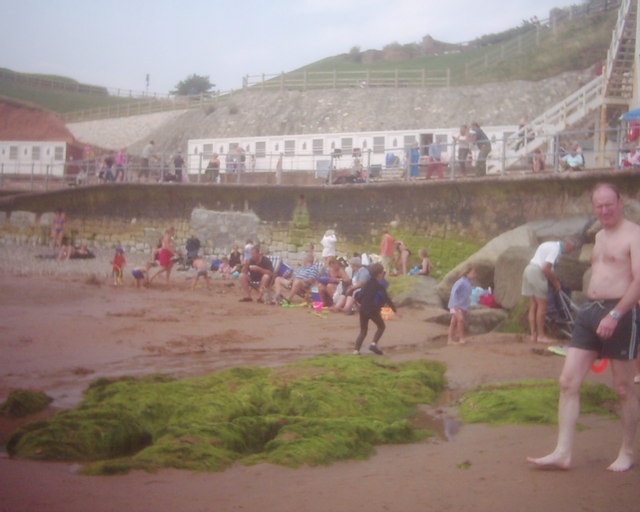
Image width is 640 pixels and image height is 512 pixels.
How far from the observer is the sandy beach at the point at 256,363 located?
14.2 ft

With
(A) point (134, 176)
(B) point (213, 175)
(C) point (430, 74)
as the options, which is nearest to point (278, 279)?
(B) point (213, 175)

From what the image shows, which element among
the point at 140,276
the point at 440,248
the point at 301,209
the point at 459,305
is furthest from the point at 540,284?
the point at 301,209

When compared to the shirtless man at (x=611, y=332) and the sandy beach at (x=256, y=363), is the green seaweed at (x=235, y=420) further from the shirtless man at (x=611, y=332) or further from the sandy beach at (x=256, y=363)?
the shirtless man at (x=611, y=332)

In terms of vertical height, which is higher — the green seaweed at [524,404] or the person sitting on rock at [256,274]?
the person sitting on rock at [256,274]

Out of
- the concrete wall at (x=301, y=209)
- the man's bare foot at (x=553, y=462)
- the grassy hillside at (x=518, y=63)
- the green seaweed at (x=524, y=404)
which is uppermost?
the grassy hillside at (x=518, y=63)

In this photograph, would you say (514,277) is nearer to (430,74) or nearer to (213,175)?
(213,175)

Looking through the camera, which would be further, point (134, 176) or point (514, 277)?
point (134, 176)

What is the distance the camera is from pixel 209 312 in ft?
49.1

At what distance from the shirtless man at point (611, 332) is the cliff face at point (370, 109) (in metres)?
33.8

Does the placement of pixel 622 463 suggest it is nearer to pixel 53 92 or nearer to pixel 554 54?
pixel 554 54

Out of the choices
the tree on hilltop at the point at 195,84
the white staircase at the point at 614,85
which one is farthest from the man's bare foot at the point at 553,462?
the tree on hilltop at the point at 195,84

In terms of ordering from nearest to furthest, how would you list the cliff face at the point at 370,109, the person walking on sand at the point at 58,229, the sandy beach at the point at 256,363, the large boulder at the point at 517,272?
the sandy beach at the point at 256,363
the large boulder at the point at 517,272
the person walking on sand at the point at 58,229
the cliff face at the point at 370,109

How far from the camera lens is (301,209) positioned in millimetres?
23422

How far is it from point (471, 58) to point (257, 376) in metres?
52.0
